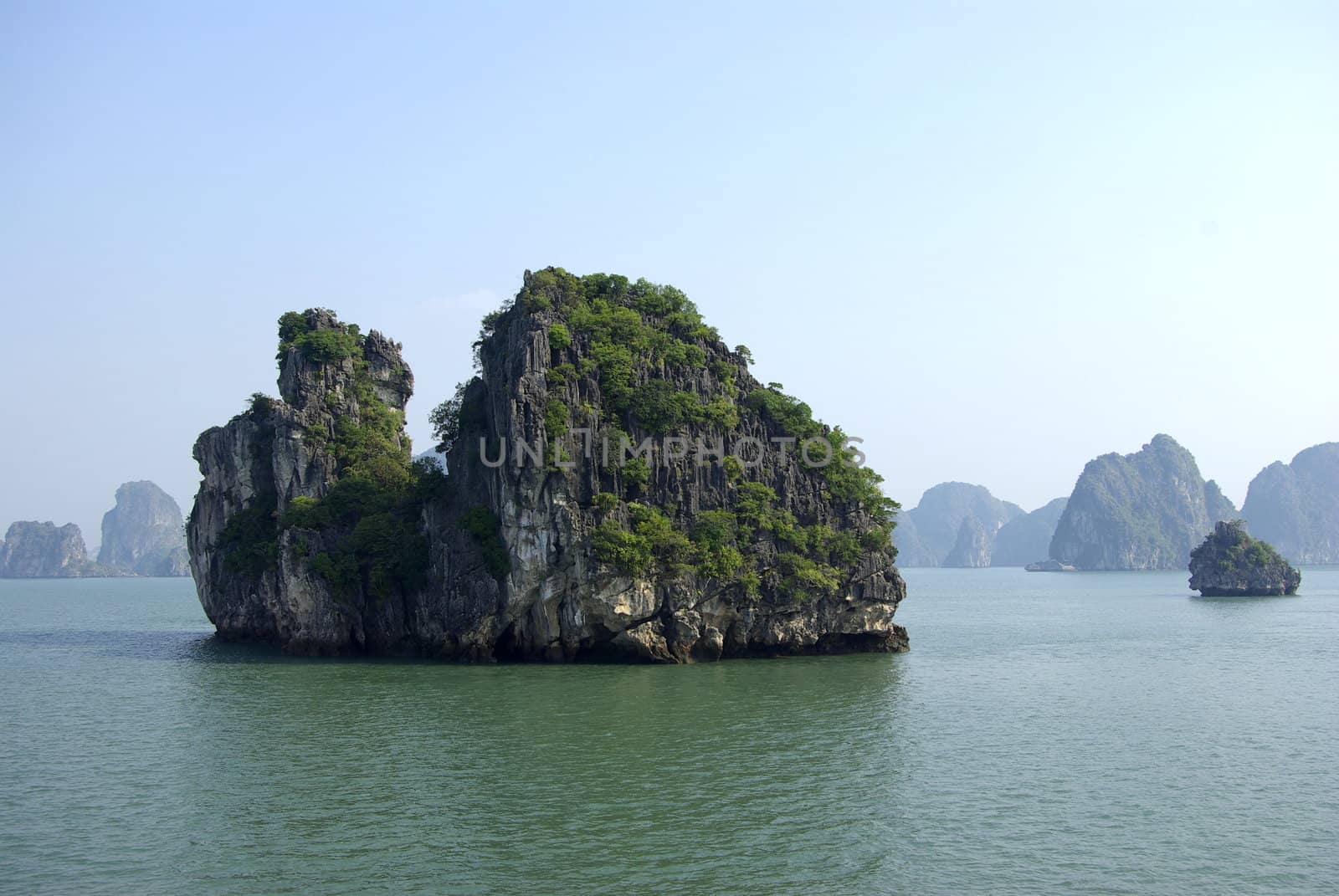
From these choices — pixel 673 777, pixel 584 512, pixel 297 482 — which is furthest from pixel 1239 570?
pixel 673 777

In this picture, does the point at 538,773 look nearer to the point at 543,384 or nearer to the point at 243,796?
the point at 243,796

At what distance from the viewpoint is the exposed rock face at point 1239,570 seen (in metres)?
91.9

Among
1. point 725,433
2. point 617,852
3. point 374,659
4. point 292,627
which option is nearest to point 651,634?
point 725,433

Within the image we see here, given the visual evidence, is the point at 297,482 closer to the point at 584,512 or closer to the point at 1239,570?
the point at 584,512

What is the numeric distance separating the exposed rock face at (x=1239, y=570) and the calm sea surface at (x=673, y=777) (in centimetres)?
5165

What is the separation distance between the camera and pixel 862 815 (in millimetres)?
21812

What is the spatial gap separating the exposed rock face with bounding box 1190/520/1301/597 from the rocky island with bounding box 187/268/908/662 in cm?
5778

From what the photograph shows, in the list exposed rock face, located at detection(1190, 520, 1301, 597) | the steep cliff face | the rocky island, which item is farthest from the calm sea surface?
exposed rock face, located at detection(1190, 520, 1301, 597)

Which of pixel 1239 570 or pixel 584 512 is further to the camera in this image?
pixel 1239 570

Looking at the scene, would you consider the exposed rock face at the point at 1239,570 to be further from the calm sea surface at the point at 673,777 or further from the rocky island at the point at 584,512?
the rocky island at the point at 584,512

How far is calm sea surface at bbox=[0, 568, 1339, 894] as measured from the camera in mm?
18719

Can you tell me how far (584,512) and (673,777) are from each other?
18370mm

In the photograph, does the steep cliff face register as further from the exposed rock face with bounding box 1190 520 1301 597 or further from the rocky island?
the exposed rock face with bounding box 1190 520 1301 597

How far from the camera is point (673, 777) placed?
24.7 meters
